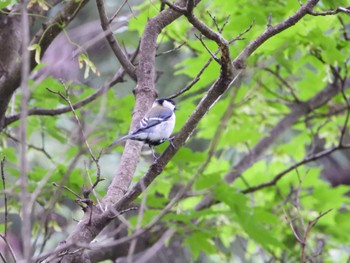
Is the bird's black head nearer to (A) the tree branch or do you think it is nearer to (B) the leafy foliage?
(B) the leafy foliage

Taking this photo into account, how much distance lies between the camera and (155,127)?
2.74 m

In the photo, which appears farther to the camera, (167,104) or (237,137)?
(237,137)

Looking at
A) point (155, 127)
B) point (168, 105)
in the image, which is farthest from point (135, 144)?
point (168, 105)

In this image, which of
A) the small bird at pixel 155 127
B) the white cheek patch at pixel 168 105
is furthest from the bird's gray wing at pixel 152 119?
the white cheek patch at pixel 168 105

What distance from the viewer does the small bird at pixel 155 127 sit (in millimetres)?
2514

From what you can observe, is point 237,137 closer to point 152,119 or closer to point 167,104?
point 167,104

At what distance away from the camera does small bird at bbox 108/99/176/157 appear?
2.51m

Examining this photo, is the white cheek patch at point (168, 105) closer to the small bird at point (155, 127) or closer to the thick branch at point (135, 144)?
the small bird at point (155, 127)

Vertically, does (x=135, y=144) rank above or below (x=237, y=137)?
above

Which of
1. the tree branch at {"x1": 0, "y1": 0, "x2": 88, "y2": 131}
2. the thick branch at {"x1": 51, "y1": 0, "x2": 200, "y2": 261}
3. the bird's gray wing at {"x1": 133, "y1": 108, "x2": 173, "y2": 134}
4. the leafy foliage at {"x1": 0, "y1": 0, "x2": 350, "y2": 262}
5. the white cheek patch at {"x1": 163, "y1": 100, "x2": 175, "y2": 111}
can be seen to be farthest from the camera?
the white cheek patch at {"x1": 163, "y1": 100, "x2": 175, "y2": 111}

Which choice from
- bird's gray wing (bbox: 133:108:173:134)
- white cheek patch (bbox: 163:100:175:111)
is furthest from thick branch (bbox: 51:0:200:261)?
white cheek patch (bbox: 163:100:175:111)

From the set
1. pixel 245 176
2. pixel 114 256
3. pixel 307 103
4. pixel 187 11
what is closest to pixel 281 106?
pixel 307 103

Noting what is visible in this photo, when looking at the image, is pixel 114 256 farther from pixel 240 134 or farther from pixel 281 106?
pixel 281 106

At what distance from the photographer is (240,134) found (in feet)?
12.3
